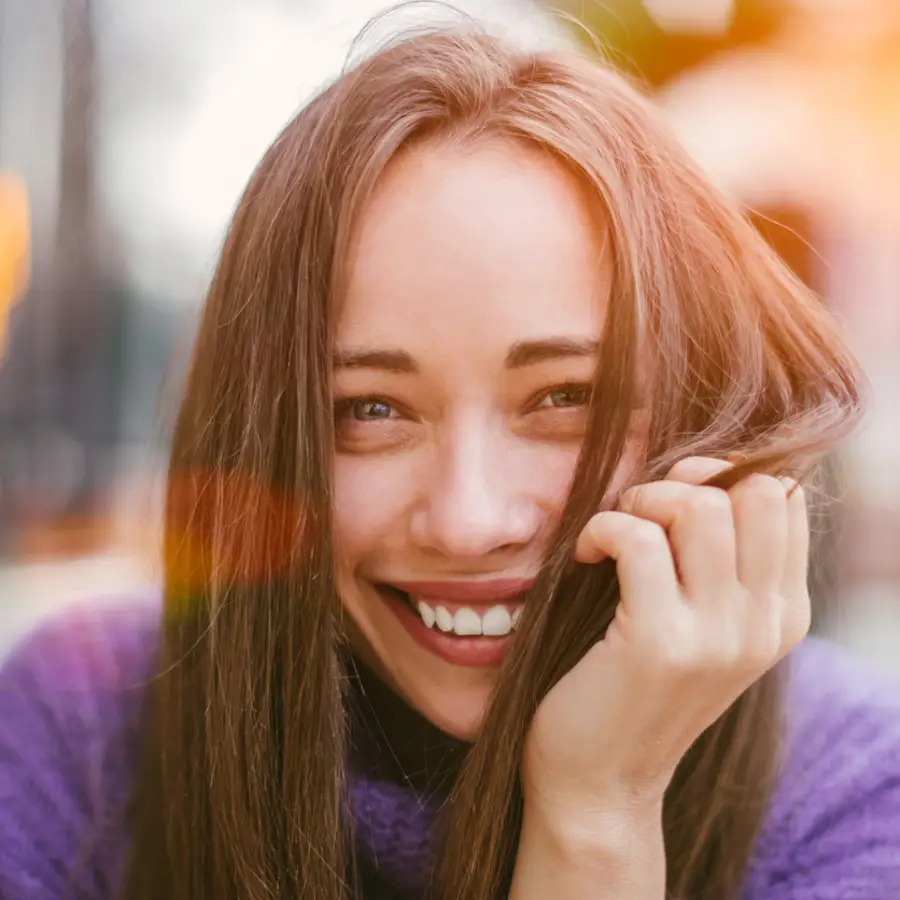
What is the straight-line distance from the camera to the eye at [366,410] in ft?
2.24

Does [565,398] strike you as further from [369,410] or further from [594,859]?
[594,859]

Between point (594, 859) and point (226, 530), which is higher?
point (226, 530)

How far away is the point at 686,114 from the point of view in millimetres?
742

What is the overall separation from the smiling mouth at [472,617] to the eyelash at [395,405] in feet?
0.49

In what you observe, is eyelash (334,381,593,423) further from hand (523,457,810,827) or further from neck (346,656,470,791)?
neck (346,656,470,791)

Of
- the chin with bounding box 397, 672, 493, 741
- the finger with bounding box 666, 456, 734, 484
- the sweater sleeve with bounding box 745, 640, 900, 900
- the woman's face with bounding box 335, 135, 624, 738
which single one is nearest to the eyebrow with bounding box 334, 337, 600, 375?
the woman's face with bounding box 335, 135, 624, 738

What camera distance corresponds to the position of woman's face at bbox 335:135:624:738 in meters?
0.64

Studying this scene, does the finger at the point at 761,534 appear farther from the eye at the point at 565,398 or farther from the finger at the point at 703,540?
the eye at the point at 565,398

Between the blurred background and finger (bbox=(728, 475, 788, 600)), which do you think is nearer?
finger (bbox=(728, 475, 788, 600))

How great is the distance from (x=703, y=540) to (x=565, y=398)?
0.15 meters

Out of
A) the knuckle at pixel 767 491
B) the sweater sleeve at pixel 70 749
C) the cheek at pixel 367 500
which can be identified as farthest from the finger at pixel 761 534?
the sweater sleeve at pixel 70 749

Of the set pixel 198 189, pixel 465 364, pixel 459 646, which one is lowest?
pixel 459 646

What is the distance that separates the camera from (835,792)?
0.76 metres

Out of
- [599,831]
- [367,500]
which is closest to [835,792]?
[599,831]
